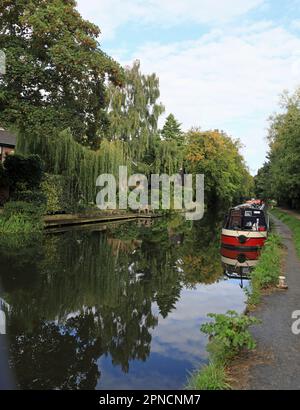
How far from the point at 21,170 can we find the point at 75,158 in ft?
18.5

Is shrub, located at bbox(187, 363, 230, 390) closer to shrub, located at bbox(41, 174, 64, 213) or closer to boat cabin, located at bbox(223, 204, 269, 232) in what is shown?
boat cabin, located at bbox(223, 204, 269, 232)

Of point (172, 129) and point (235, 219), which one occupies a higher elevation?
point (172, 129)

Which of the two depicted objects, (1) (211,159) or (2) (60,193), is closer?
(2) (60,193)

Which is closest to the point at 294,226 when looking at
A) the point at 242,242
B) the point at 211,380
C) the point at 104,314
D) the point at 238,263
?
the point at 242,242

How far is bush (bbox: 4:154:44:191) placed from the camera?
2103cm

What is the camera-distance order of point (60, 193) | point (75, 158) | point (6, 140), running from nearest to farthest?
1. point (60, 193)
2. point (75, 158)
3. point (6, 140)

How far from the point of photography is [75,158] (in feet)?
86.2

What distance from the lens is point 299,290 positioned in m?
8.66

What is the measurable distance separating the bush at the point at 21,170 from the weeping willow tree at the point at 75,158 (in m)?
2.00

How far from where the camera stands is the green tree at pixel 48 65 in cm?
1505

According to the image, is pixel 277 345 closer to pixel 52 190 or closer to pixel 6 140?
pixel 52 190

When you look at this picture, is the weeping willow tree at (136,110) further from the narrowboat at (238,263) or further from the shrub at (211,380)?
the shrub at (211,380)

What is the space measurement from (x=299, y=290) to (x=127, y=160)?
24.8m
